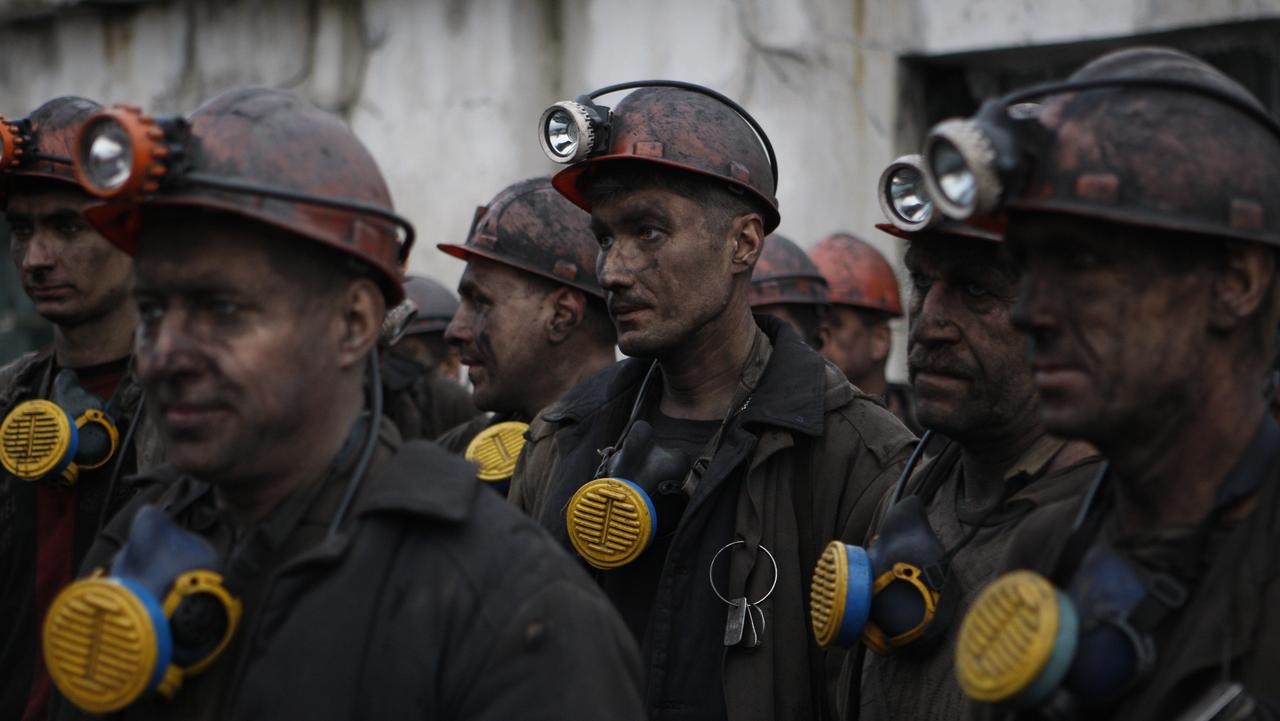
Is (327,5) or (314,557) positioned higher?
(327,5)

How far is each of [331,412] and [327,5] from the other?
7.55m

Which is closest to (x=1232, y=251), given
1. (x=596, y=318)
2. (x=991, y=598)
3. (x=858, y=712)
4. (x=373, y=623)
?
(x=991, y=598)

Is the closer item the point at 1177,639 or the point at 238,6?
the point at 1177,639

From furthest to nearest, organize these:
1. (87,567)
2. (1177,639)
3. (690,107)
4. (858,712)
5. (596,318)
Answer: (596,318), (690,107), (858,712), (87,567), (1177,639)

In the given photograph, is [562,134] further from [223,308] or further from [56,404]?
[223,308]

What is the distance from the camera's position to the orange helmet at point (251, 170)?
253 cm

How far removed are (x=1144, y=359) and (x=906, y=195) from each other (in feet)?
4.60

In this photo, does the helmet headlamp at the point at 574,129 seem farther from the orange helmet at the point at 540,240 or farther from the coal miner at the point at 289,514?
the coal miner at the point at 289,514

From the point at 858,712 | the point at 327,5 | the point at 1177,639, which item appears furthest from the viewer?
the point at 327,5

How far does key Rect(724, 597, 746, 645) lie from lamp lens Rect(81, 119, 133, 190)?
201cm

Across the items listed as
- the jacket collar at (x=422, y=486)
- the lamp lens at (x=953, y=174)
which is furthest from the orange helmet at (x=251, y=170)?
the lamp lens at (x=953, y=174)

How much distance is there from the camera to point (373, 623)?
246 centimetres

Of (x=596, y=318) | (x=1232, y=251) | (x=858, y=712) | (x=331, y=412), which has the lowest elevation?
(x=858, y=712)

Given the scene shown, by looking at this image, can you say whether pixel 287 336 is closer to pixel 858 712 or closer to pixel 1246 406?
pixel 1246 406
